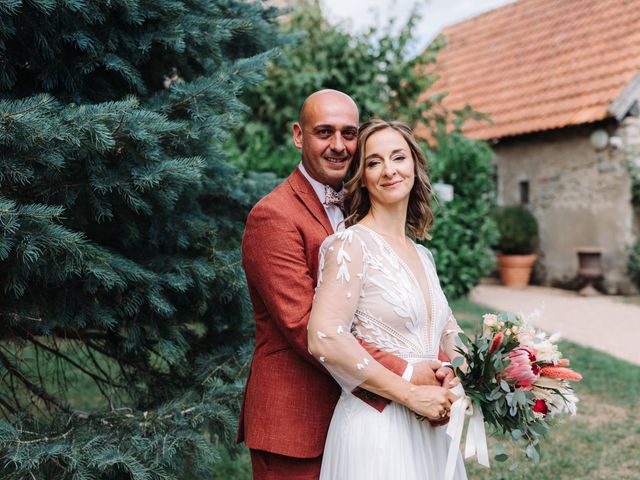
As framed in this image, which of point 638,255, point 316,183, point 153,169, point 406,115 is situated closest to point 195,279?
point 153,169

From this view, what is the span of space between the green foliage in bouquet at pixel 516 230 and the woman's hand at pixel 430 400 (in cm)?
1185

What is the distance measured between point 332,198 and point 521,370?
2.91 ft

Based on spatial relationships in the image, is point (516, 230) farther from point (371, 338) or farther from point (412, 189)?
point (371, 338)

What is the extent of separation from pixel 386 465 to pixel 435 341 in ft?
1.43

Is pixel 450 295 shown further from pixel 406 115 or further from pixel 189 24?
pixel 189 24

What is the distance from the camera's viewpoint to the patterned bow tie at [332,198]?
245 cm

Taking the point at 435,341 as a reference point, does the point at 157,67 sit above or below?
above

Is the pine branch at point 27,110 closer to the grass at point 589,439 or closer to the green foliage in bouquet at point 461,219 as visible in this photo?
the grass at point 589,439

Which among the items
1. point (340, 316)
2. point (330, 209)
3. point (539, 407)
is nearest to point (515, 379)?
point (539, 407)

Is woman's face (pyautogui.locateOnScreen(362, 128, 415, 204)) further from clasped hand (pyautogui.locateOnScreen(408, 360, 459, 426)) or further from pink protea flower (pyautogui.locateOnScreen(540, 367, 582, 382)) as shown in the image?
pink protea flower (pyautogui.locateOnScreen(540, 367, 582, 382))

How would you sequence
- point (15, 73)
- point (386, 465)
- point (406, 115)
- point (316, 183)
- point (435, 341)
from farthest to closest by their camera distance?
point (406, 115) → point (15, 73) → point (316, 183) → point (435, 341) → point (386, 465)

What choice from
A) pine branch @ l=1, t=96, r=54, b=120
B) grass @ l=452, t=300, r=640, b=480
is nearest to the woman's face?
pine branch @ l=1, t=96, r=54, b=120

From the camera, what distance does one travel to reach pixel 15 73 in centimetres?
293

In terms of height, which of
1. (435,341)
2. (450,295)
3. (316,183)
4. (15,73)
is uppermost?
(15,73)
